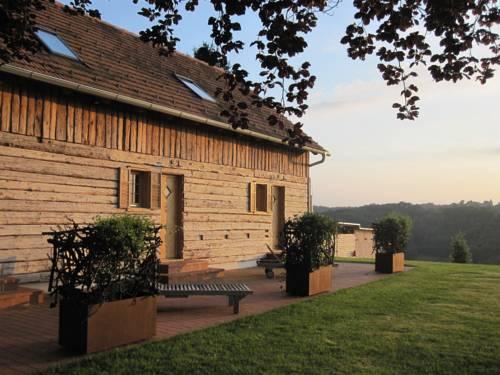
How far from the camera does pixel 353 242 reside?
88.4 ft

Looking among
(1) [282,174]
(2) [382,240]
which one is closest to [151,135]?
(1) [282,174]

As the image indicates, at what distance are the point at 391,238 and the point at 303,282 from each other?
5.48 meters

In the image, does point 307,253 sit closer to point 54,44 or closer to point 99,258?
point 99,258

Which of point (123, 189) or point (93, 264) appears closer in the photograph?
point (93, 264)

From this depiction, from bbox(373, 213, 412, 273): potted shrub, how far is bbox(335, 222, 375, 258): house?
9824 millimetres

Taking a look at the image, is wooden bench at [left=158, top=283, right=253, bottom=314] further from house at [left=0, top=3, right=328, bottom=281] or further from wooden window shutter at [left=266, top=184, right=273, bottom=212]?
wooden window shutter at [left=266, top=184, right=273, bottom=212]

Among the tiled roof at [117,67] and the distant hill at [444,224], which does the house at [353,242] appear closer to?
the tiled roof at [117,67]

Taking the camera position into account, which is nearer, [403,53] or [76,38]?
[403,53]

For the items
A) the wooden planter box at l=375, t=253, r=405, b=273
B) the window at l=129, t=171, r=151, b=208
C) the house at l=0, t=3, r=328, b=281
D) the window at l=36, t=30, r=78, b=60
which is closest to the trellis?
the house at l=0, t=3, r=328, b=281

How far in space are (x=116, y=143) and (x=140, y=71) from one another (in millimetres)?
2818

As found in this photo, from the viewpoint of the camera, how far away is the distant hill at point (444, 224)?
150ft

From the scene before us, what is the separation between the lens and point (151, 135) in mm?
11555

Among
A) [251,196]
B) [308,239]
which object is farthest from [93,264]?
[251,196]

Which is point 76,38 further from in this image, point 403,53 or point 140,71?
point 403,53
